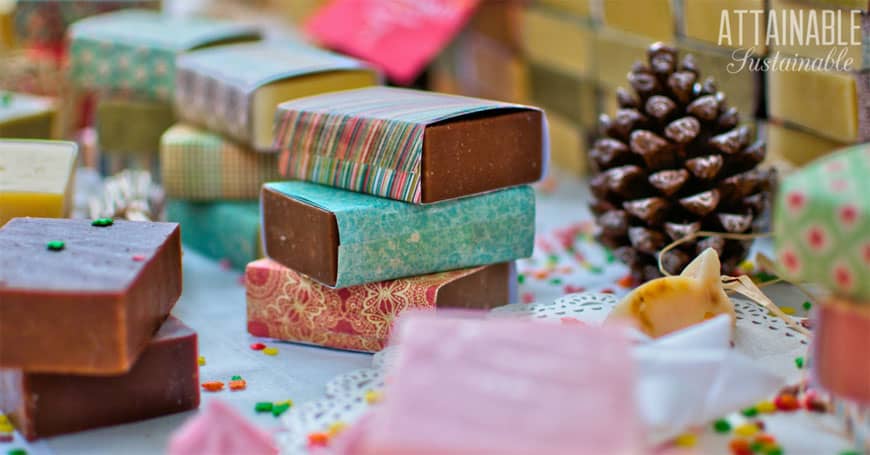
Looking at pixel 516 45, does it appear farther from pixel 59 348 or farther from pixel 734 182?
pixel 59 348

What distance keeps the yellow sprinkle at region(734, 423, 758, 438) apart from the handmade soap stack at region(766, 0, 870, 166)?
15.0 inches

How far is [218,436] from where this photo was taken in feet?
2.11

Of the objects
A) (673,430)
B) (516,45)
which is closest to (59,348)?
(673,430)

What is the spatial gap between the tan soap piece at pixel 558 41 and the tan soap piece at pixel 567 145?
3.2 inches

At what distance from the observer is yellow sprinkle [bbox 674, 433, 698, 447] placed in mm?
664

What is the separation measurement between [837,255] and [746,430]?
143 millimetres

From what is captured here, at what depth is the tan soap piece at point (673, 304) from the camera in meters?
0.83

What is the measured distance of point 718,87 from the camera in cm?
113

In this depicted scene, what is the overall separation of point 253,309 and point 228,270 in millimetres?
216

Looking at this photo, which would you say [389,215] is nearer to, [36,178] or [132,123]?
[36,178]

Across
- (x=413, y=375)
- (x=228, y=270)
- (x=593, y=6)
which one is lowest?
(x=228, y=270)

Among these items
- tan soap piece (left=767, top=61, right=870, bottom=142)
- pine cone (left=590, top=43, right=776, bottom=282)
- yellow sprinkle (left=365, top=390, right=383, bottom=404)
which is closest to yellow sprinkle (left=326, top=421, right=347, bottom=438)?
yellow sprinkle (left=365, top=390, right=383, bottom=404)

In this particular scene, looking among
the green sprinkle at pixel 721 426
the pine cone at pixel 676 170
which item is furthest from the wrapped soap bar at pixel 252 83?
the green sprinkle at pixel 721 426

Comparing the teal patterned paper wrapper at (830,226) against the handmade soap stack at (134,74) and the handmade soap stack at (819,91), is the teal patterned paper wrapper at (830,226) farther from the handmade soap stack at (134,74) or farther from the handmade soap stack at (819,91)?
the handmade soap stack at (134,74)
